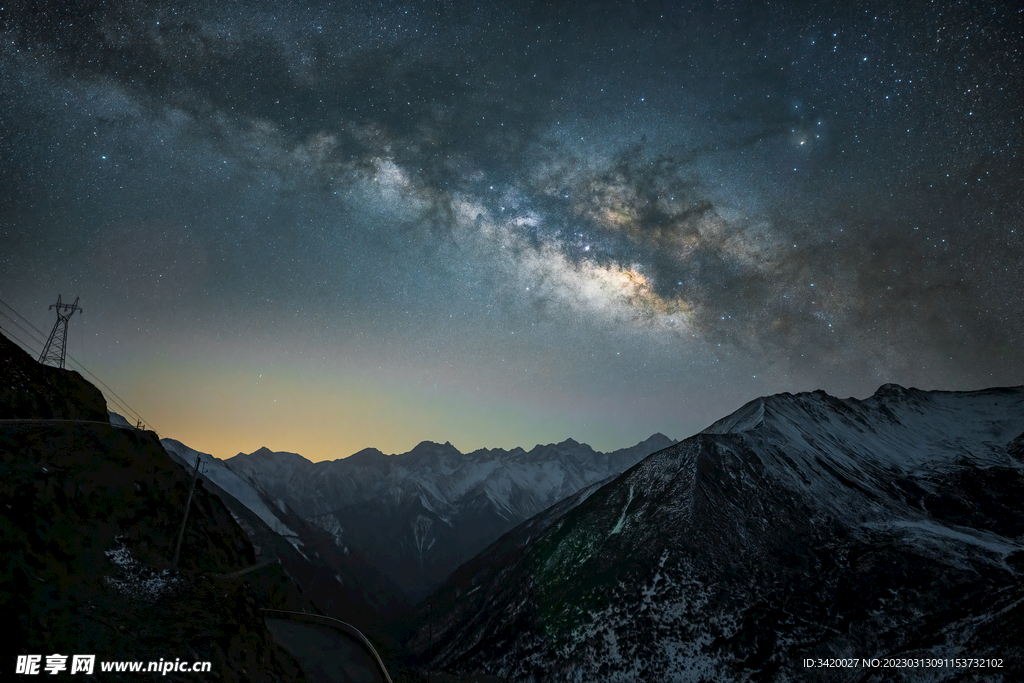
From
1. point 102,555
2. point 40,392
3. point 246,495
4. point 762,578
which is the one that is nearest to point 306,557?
point 246,495

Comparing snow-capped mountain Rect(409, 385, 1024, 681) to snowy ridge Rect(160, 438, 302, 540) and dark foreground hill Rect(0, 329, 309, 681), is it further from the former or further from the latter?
snowy ridge Rect(160, 438, 302, 540)

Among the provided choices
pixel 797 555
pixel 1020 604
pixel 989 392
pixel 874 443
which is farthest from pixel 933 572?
pixel 989 392

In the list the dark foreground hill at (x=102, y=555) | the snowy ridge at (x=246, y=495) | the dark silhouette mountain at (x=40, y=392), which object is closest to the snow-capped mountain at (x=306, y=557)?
the snowy ridge at (x=246, y=495)

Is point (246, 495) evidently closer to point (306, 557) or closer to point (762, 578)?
point (306, 557)

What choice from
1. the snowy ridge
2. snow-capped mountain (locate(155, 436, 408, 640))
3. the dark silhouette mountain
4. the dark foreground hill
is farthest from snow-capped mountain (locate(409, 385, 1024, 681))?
the snowy ridge

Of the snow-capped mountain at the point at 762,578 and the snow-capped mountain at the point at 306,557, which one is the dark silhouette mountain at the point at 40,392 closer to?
the snow-capped mountain at the point at 762,578

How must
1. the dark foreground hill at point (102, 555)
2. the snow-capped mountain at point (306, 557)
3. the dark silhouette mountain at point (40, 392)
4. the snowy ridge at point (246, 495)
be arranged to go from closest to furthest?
the dark foreground hill at point (102, 555) → the dark silhouette mountain at point (40, 392) → the snow-capped mountain at point (306, 557) → the snowy ridge at point (246, 495)

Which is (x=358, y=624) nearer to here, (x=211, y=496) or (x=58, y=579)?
(x=211, y=496)

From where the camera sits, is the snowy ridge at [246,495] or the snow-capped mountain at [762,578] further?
the snowy ridge at [246,495]
